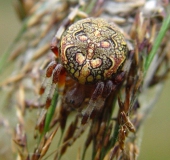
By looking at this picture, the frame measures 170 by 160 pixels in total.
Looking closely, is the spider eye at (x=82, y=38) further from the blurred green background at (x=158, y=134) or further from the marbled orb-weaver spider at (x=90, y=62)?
the blurred green background at (x=158, y=134)

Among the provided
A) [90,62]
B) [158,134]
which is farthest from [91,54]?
[158,134]

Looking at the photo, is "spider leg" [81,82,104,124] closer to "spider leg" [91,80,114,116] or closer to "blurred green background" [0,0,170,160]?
"spider leg" [91,80,114,116]

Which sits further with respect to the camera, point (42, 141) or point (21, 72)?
point (21, 72)

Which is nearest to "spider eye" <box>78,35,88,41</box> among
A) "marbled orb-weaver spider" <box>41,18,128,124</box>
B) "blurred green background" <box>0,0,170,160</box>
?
"marbled orb-weaver spider" <box>41,18,128,124</box>

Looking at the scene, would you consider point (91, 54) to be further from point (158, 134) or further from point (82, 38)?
point (158, 134)

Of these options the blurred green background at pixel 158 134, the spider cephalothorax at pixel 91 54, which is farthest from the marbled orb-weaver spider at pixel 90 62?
the blurred green background at pixel 158 134

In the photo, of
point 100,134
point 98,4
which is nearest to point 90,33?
point 100,134

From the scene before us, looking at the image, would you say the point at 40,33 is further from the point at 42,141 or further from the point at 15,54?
the point at 42,141
